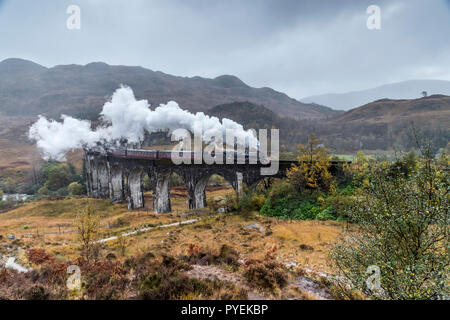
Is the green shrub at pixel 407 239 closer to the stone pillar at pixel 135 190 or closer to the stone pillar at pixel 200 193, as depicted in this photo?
the stone pillar at pixel 200 193

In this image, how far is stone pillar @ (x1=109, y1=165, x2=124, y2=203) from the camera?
134 ft

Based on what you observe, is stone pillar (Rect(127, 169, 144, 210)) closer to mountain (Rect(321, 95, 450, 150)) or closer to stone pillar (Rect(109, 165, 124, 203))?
stone pillar (Rect(109, 165, 124, 203))

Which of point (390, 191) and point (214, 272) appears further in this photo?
point (214, 272)

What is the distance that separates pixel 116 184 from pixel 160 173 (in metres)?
16.6

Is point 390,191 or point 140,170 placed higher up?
point 390,191

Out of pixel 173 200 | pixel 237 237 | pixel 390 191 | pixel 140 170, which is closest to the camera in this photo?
pixel 390 191

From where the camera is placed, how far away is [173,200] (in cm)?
4519

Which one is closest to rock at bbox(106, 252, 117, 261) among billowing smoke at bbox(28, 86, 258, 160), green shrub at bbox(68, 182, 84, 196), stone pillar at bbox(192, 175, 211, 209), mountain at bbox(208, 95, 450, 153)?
stone pillar at bbox(192, 175, 211, 209)

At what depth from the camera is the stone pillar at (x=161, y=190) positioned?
30.2 meters

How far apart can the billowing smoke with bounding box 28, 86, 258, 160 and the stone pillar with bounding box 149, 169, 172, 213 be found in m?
9.34

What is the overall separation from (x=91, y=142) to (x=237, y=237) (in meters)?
48.0
